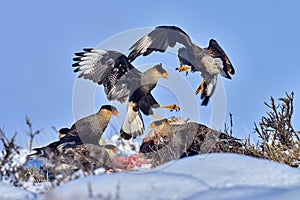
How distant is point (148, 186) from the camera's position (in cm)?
237

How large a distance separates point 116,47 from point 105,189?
4696mm

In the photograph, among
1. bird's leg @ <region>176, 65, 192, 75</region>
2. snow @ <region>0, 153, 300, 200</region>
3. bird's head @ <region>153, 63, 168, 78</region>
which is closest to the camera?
snow @ <region>0, 153, 300, 200</region>

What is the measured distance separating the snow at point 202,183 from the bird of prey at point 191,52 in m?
4.04

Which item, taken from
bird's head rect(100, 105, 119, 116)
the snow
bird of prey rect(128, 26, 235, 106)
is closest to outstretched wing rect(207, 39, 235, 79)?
bird of prey rect(128, 26, 235, 106)

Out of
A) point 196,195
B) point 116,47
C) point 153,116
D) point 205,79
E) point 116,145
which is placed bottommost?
point 196,195

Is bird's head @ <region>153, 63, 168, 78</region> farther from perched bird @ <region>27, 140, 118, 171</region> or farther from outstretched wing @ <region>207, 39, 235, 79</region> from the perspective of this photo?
perched bird @ <region>27, 140, 118, 171</region>

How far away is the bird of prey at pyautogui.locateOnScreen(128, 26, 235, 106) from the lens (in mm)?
6793

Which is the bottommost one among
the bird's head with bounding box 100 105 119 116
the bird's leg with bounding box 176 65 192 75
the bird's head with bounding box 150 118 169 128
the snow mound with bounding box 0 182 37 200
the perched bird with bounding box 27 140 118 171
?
the snow mound with bounding box 0 182 37 200

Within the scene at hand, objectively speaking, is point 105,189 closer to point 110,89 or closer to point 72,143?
point 72,143

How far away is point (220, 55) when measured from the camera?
6914 mm

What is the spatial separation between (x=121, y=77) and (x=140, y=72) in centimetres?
29

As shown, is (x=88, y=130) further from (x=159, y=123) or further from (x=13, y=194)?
(x=13, y=194)

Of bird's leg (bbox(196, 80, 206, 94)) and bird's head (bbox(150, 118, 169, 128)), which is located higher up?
bird's leg (bbox(196, 80, 206, 94))

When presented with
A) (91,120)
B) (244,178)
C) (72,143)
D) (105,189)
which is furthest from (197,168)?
(91,120)
